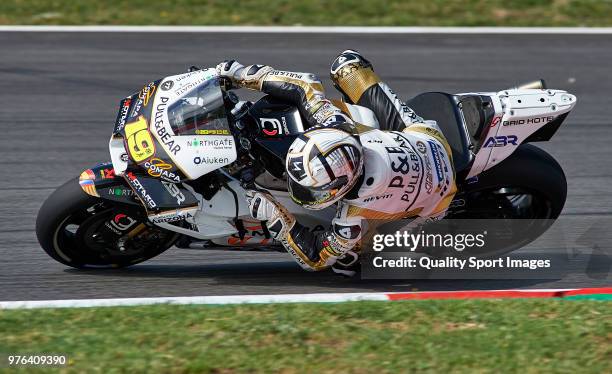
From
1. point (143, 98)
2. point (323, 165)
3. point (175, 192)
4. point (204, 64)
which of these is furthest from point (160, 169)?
point (204, 64)

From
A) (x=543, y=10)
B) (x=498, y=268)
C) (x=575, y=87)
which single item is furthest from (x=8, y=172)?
(x=543, y=10)

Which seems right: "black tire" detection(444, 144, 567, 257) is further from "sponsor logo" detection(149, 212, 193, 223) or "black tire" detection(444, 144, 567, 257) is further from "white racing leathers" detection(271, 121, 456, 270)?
"sponsor logo" detection(149, 212, 193, 223)

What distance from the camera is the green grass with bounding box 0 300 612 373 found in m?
4.68

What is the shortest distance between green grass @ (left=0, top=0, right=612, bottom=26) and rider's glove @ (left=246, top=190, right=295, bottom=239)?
22.2 ft

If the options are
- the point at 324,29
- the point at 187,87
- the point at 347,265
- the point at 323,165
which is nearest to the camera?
the point at 323,165

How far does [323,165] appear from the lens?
529 centimetres

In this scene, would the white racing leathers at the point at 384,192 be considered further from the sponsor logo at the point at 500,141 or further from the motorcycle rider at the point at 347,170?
the sponsor logo at the point at 500,141

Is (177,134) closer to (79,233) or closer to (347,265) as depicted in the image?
(79,233)

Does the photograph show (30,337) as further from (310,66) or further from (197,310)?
(310,66)

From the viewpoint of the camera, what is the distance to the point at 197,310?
5.29 meters

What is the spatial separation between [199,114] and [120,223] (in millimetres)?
865

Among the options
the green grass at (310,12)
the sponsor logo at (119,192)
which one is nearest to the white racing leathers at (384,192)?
the sponsor logo at (119,192)

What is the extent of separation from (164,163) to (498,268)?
93.6 inches

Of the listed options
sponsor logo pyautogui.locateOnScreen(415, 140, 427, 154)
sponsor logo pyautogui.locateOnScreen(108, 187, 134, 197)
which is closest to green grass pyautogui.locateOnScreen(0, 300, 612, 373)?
sponsor logo pyautogui.locateOnScreen(108, 187, 134, 197)
